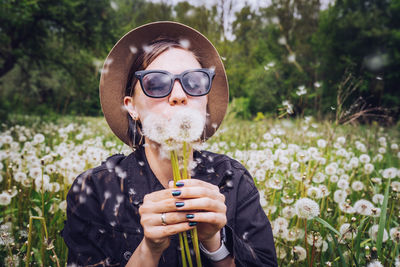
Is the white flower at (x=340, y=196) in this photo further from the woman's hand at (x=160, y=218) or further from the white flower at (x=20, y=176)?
the white flower at (x=20, y=176)

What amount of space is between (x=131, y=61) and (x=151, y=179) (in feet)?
2.29

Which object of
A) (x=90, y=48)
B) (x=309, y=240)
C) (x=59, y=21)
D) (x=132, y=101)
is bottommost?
(x=309, y=240)

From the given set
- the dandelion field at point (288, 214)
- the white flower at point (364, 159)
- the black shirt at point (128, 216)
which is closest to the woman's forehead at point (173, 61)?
the black shirt at point (128, 216)

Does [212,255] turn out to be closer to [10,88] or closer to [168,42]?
Result: [168,42]

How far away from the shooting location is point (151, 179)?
1.38 metres

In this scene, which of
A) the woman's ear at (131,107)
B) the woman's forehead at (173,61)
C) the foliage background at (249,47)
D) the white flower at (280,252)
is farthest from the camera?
the foliage background at (249,47)

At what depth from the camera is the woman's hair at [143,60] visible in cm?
134

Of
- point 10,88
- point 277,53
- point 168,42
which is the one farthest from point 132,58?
point 10,88

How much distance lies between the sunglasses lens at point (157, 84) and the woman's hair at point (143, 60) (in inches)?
6.5

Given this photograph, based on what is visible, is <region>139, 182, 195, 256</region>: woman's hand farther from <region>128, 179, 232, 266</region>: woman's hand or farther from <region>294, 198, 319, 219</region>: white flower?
<region>294, 198, 319, 219</region>: white flower

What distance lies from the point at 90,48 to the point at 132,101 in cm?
1106

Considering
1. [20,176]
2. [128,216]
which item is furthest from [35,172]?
[128,216]

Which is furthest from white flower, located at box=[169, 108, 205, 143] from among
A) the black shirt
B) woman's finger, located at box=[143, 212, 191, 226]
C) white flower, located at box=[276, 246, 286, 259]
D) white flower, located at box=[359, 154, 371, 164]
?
white flower, located at box=[359, 154, 371, 164]

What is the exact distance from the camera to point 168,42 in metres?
1.41
